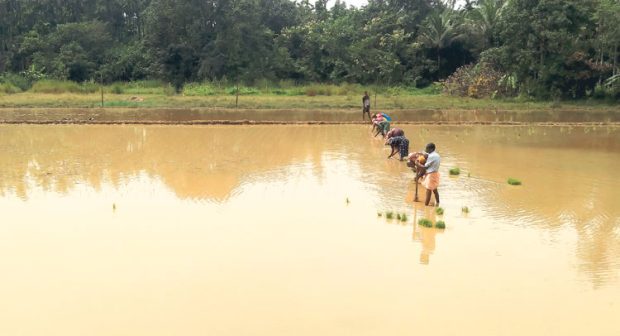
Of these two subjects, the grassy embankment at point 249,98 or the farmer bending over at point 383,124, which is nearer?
the farmer bending over at point 383,124

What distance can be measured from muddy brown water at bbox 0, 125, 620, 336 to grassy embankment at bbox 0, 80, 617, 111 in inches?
510

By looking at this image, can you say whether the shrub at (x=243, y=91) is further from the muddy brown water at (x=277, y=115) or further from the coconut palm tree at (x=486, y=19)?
the coconut palm tree at (x=486, y=19)

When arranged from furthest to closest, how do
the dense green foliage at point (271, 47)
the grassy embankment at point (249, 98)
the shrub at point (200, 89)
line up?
the dense green foliage at point (271, 47) → the shrub at point (200, 89) → the grassy embankment at point (249, 98)

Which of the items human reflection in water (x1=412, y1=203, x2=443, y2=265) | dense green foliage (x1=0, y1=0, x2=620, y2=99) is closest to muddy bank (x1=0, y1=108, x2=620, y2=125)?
dense green foliage (x1=0, y1=0, x2=620, y2=99)

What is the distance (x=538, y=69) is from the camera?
85.8ft

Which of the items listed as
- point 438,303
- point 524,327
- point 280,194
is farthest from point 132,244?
point 524,327

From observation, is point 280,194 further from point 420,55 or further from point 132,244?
point 420,55

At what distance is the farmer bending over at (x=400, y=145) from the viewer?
40.7 ft

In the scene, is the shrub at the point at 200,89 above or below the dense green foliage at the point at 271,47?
below

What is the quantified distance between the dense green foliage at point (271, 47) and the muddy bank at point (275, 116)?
3.93 metres

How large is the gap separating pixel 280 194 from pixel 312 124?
1051 cm

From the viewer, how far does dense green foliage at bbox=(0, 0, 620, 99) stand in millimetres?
29688

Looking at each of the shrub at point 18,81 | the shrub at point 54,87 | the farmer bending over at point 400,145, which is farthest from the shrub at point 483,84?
the shrub at point 18,81

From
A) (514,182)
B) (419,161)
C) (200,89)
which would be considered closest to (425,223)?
(419,161)
